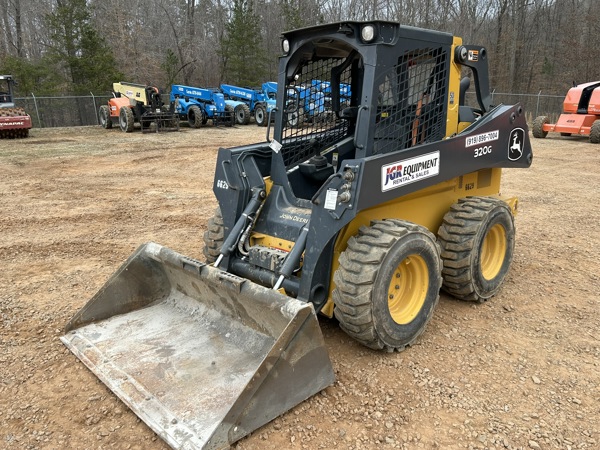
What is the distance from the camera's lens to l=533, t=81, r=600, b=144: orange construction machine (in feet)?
47.6

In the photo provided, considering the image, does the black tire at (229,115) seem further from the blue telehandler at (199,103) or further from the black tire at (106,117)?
the black tire at (106,117)

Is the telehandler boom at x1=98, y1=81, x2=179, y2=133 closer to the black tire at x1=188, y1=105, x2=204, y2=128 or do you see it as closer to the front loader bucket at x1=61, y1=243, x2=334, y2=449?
the black tire at x1=188, y1=105, x2=204, y2=128

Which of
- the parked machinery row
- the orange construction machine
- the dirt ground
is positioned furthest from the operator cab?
the parked machinery row

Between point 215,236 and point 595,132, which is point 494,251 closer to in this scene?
point 215,236

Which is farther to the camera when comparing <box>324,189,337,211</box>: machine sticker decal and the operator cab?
the operator cab

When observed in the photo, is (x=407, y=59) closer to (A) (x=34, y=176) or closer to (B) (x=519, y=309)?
(B) (x=519, y=309)

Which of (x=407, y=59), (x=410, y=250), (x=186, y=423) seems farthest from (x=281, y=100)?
(x=186, y=423)

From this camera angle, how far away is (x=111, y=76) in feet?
81.5

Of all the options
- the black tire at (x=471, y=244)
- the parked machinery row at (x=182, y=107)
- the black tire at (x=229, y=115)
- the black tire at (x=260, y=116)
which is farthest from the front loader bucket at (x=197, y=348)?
the black tire at (x=260, y=116)

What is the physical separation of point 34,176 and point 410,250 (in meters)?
9.68

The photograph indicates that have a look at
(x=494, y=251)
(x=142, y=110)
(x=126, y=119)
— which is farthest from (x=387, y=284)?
(x=142, y=110)

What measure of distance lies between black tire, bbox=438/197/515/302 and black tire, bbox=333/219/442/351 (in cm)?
54

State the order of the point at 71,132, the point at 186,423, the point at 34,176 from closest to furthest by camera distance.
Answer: the point at 186,423
the point at 34,176
the point at 71,132

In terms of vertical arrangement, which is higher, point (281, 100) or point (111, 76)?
point (111, 76)
